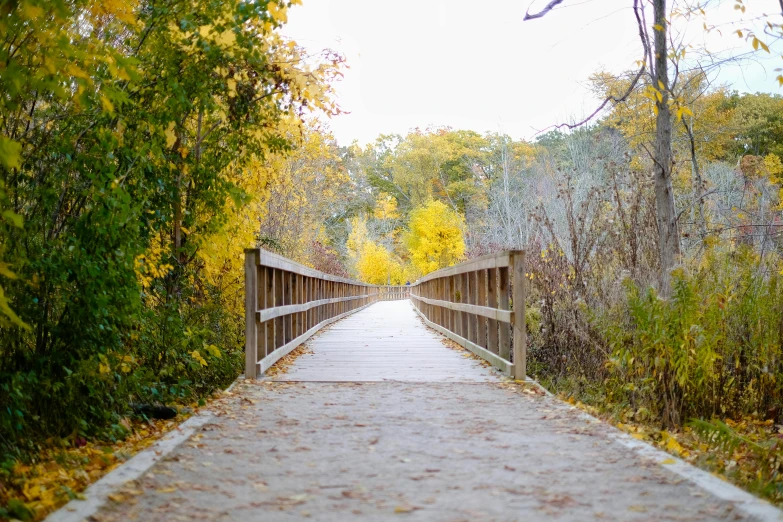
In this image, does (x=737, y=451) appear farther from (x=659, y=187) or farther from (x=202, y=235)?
(x=202, y=235)

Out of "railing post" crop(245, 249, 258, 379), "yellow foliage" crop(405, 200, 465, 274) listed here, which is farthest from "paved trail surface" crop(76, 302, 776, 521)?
"yellow foliage" crop(405, 200, 465, 274)

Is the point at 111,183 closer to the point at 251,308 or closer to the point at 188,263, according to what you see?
the point at 251,308

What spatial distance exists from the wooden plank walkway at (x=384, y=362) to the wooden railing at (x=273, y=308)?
0.29m

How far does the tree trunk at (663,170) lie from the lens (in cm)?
920

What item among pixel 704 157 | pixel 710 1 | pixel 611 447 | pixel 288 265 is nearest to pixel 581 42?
pixel 710 1

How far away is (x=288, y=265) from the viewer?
9016 millimetres

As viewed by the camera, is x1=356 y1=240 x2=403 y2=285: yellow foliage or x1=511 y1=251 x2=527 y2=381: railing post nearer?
x1=511 y1=251 x2=527 y2=381: railing post

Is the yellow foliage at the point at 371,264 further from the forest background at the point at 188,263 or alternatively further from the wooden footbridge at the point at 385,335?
the forest background at the point at 188,263

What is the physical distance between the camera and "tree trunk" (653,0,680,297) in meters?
9.20

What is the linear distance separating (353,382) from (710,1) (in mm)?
5534

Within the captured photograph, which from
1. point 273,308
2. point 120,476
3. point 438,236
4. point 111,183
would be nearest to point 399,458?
point 120,476

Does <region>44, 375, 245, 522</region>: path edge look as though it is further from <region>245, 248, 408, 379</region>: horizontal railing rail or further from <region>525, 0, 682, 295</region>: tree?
<region>525, 0, 682, 295</region>: tree

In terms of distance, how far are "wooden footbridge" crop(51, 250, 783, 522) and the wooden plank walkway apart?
2.5 inches

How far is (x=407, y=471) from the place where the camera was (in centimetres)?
393
